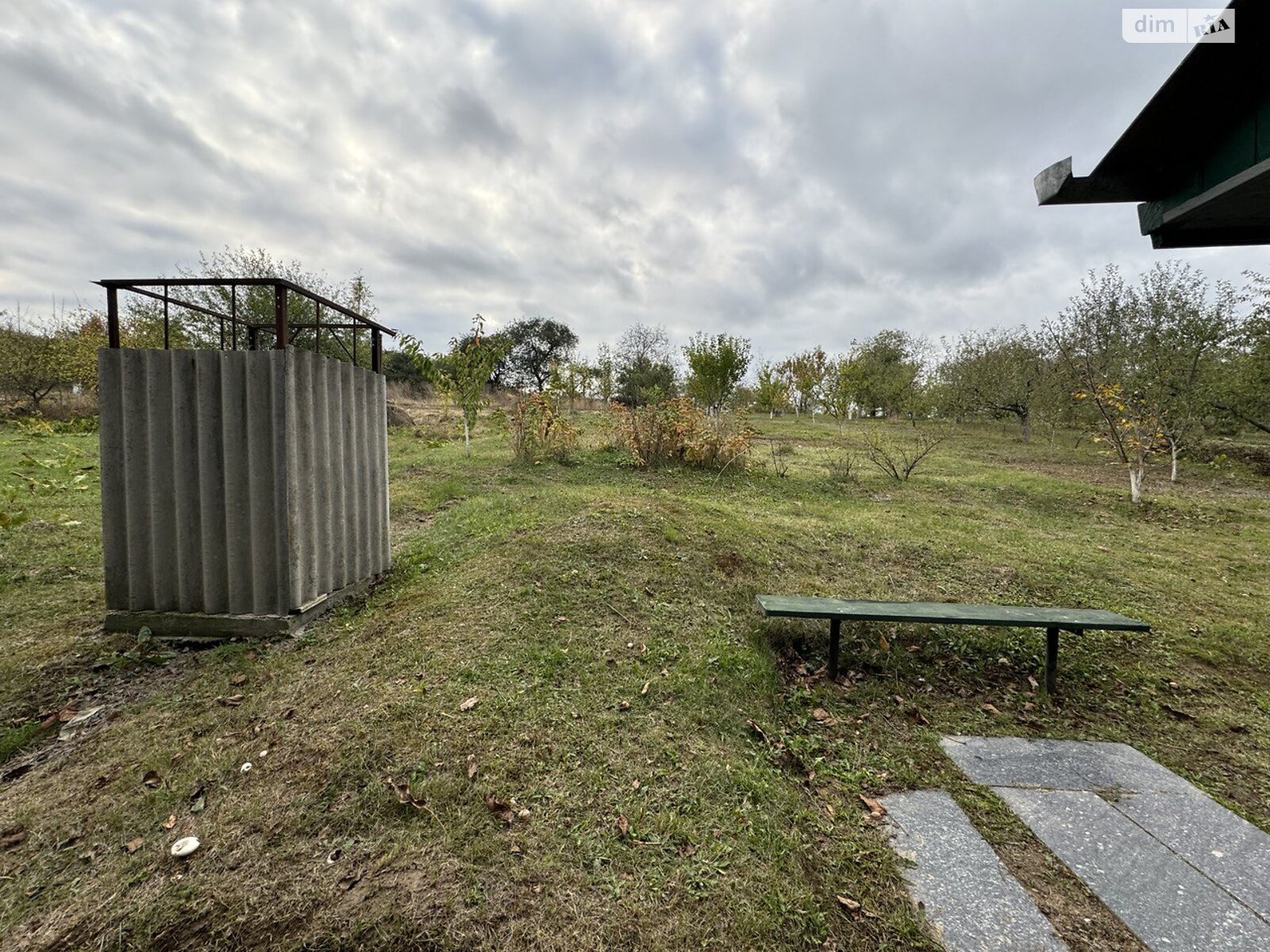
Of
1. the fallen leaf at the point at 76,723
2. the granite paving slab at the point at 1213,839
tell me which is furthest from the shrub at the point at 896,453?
the fallen leaf at the point at 76,723

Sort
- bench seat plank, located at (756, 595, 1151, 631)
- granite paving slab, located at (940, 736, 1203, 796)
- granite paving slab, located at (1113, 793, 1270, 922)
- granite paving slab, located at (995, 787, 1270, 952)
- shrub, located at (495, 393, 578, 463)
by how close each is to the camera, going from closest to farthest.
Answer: granite paving slab, located at (995, 787, 1270, 952) → granite paving slab, located at (1113, 793, 1270, 922) → granite paving slab, located at (940, 736, 1203, 796) → bench seat plank, located at (756, 595, 1151, 631) → shrub, located at (495, 393, 578, 463)

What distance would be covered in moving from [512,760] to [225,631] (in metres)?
2.51

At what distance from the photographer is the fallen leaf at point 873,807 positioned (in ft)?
7.89

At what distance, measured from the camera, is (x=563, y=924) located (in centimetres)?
176

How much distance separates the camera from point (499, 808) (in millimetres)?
2209

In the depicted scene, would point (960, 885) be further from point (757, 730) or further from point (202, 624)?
point (202, 624)

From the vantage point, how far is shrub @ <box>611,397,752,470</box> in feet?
35.6

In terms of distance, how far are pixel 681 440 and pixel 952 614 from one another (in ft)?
25.1

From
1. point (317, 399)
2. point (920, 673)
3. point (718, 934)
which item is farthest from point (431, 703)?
point (920, 673)

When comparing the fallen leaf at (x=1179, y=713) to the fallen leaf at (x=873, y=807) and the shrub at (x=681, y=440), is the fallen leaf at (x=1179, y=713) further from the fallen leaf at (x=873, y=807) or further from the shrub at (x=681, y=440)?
the shrub at (x=681, y=440)

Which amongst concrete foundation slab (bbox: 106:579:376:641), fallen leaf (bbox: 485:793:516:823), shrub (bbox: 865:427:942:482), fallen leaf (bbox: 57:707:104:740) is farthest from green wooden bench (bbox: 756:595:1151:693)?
shrub (bbox: 865:427:942:482)

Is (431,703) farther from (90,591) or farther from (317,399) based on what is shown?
(90,591)

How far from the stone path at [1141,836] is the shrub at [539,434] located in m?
9.58

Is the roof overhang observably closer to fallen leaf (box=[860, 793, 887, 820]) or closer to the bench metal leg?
the bench metal leg
